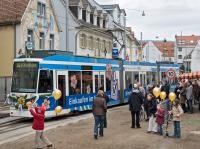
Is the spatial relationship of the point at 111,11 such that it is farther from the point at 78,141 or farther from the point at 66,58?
the point at 78,141

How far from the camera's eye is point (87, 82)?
93.6 feet

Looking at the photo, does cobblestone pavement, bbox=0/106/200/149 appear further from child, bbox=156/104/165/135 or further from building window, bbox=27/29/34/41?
building window, bbox=27/29/34/41

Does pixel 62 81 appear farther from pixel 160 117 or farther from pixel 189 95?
pixel 160 117

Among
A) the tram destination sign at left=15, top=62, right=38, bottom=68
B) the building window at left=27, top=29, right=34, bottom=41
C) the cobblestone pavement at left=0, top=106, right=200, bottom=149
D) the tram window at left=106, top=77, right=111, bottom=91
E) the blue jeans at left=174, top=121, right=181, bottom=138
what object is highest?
the building window at left=27, top=29, right=34, bottom=41

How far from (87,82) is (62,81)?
10.4ft

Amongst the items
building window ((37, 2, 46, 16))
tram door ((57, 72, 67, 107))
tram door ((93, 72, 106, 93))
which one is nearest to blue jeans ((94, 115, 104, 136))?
tram door ((57, 72, 67, 107))

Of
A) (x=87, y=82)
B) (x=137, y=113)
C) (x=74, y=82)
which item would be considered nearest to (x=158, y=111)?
(x=137, y=113)

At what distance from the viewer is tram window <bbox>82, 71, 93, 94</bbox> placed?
1104 inches

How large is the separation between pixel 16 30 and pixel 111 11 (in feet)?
112

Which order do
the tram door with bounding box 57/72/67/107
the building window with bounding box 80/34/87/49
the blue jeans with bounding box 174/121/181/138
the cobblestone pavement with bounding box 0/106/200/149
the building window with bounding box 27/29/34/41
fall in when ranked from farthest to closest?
the building window with bounding box 80/34/87/49 → the building window with bounding box 27/29/34/41 → the tram door with bounding box 57/72/67/107 → the blue jeans with bounding box 174/121/181/138 → the cobblestone pavement with bounding box 0/106/200/149

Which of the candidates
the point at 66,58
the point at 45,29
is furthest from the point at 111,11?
the point at 66,58

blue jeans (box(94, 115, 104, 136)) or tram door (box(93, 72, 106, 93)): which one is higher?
tram door (box(93, 72, 106, 93))

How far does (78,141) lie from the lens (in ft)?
55.1

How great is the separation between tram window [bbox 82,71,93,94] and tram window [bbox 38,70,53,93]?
363cm
